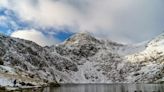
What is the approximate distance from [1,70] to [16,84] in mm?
13061

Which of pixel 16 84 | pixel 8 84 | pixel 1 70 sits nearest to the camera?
pixel 8 84

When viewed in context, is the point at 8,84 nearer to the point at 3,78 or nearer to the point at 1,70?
the point at 3,78

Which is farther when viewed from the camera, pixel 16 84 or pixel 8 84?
pixel 16 84

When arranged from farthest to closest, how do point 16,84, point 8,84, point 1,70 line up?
point 1,70 → point 16,84 → point 8,84

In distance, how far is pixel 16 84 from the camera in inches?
4193

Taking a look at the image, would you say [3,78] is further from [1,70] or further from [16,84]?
[1,70]

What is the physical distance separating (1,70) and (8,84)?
1987 cm

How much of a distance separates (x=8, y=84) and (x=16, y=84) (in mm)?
9044

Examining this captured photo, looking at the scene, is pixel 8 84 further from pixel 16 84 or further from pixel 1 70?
pixel 1 70

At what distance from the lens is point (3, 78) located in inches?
3895

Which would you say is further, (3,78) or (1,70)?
(1,70)

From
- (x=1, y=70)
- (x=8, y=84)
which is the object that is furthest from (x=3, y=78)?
(x=1, y=70)

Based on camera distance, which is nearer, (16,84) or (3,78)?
(3,78)

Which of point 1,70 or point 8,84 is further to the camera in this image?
point 1,70
